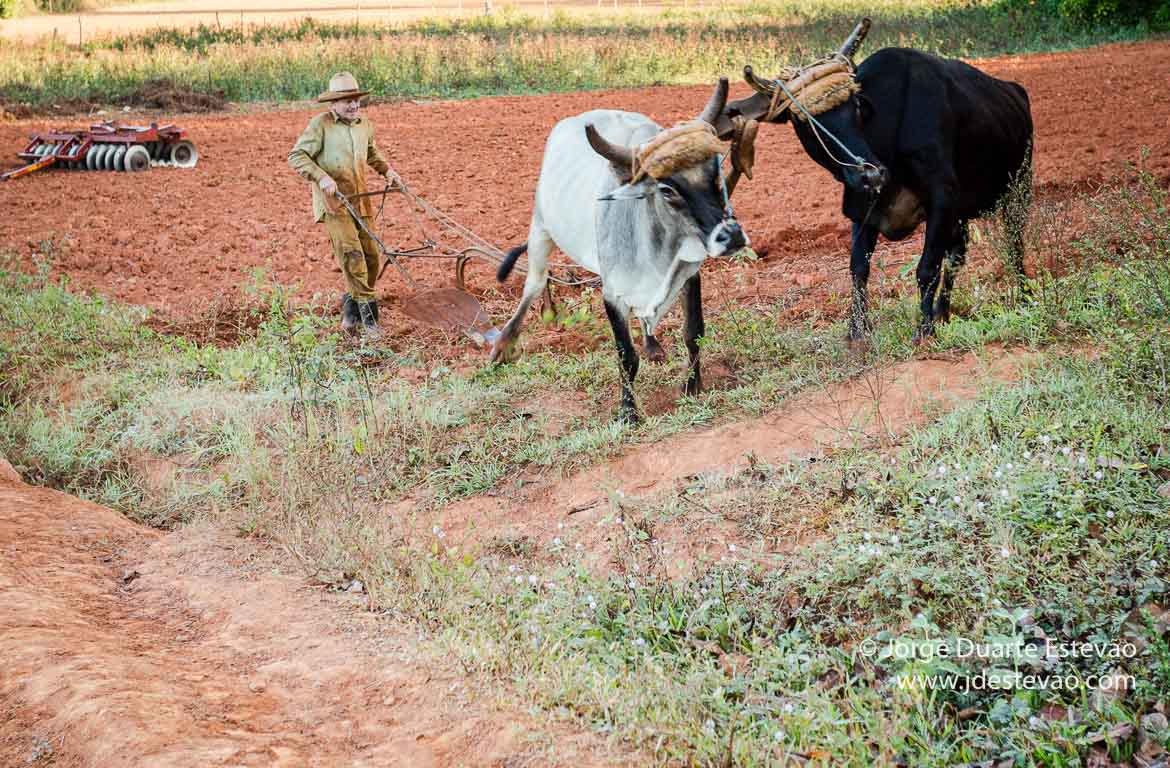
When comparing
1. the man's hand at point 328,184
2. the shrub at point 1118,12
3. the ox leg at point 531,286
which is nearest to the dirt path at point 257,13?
the shrub at point 1118,12

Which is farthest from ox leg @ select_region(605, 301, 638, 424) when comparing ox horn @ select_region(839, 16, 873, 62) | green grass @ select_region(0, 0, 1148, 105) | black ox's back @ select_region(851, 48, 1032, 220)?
green grass @ select_region(0, 0, 1148, 105)

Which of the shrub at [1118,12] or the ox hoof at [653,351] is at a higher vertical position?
the shrub at [1118,12]

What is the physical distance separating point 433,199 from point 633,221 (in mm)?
7015

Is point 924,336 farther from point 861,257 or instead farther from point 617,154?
point 617,154

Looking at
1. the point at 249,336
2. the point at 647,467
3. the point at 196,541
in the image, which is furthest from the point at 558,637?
the point at 249,336

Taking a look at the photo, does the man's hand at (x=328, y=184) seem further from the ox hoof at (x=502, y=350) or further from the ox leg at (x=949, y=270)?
the ox leg at (x=949, y=270)

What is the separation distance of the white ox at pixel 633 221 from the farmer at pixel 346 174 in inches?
65.3

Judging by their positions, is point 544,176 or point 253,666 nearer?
point 253,666

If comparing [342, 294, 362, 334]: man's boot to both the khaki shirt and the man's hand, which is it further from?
the man's hand

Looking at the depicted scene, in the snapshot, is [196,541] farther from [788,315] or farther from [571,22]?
[571,22]

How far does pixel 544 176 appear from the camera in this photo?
7.52 m

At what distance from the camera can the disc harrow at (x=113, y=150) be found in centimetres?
1492

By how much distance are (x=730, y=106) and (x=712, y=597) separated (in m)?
3.26

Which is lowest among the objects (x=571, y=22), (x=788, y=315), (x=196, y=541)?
(x=196, y=541)
